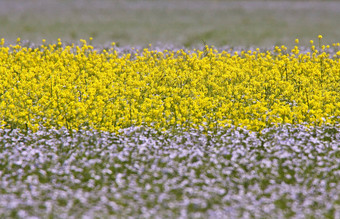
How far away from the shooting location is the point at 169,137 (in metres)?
9.34

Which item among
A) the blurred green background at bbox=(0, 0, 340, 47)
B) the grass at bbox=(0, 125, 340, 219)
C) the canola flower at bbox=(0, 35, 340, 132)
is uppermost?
the blurred green background at bbox=(0, 0, 340, 47)

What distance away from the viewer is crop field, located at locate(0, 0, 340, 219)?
685 cm

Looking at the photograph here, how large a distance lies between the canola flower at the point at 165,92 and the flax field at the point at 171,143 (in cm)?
4

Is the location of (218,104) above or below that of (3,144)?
above

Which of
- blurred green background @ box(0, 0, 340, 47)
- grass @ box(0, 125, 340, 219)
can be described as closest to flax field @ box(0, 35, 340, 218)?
grass @ box(0, 125, 340, 219)

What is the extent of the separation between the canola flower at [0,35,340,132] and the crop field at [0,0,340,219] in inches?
1.6

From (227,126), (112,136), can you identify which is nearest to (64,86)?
(112,136)

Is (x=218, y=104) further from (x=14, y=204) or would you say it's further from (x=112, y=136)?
(x=14, y=204)

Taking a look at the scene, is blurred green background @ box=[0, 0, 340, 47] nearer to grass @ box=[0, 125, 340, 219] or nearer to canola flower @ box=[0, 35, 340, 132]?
canola flower @ box=[0, 35, 340, 132]

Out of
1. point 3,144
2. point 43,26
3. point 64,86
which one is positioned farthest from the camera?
point 43,26

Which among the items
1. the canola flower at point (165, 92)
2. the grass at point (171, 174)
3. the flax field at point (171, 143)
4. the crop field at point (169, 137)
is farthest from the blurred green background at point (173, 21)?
the grass at point (171, 174)

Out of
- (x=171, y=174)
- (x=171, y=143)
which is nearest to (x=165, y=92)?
(x=171, y=143)

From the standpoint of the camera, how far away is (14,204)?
6402 millimetres

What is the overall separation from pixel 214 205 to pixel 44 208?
2.26 meters
